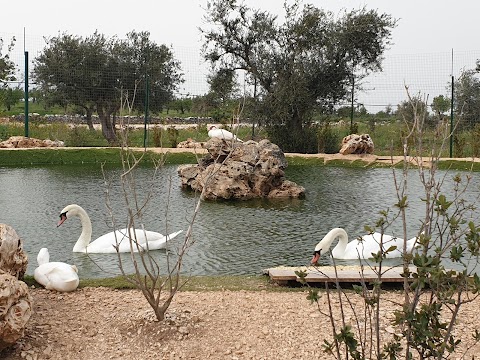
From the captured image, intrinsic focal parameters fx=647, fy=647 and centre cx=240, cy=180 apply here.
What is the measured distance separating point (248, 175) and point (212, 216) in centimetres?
230

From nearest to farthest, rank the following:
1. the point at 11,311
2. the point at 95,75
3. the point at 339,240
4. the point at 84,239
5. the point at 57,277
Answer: the point at 11,311 → the point at 57,277 → the point at 339,240 → the point at 84,239 → the point at 95,75

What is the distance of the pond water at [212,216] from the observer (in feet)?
25.3

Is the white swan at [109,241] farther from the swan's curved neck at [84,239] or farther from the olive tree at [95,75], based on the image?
the olive tree at [95,75]

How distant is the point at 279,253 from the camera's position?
798 centimetres

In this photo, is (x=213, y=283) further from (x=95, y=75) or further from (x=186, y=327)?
(x=95, y=75)

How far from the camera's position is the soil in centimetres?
450

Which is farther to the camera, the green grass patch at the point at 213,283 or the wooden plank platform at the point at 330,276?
the green grass patch at the point at 213,283

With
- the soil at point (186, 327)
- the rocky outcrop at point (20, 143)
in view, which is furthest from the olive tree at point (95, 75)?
the soil at point (186, 327)

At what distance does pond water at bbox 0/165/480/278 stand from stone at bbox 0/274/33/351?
1504 millimetres

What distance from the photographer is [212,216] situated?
10.5 meters

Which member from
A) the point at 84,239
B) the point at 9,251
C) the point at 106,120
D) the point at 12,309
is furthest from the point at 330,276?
the point at 106,120

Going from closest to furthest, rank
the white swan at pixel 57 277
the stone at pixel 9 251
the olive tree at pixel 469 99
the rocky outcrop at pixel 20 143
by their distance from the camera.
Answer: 1. the stone at pixel 9 251
2. the white swan at pixel 57 277
3. the rocky outcrop at pixel 20 143
4. the olive tree at pixel 469 99

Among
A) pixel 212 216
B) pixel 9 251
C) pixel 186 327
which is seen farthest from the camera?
pixel 212 216

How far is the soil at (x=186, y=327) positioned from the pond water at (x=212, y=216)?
3.38 ft
